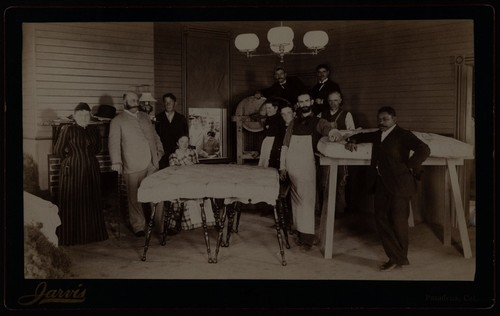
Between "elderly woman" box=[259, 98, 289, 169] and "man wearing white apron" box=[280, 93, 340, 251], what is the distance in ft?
1.87

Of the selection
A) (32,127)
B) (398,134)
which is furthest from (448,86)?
(32,127)

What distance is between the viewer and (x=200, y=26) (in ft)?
13.1

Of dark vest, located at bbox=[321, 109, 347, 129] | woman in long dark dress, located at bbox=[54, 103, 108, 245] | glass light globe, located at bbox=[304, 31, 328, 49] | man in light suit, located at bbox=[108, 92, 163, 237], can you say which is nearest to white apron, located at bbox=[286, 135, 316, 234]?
dark vest, located at bbox=[321, 109, 347, 129]

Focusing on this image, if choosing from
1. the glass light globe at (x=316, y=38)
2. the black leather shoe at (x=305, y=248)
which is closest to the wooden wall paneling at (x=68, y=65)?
the glass light globe at (x=316, y=38)

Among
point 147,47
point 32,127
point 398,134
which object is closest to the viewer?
point 398,134

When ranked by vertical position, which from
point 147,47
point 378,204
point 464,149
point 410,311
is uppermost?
point 147,47

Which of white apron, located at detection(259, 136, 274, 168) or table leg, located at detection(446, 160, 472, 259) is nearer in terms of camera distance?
table leg, located at detection(446, 160, 472, 259)

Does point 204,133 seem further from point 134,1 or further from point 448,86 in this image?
point 448,86

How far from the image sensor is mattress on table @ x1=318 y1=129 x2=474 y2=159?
3789mm

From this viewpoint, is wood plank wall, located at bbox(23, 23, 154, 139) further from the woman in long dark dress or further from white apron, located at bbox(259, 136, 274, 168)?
white apron, located at bbox(259, 136, 274, 168)

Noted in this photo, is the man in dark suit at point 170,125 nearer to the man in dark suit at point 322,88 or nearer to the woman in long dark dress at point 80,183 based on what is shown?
the woman in long dark dress at point 80,183

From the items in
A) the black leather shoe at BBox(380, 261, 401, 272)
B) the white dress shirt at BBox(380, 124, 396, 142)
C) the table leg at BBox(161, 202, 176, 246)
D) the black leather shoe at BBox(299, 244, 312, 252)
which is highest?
the white dress shirt at BBox(380, 124, 396, 142)

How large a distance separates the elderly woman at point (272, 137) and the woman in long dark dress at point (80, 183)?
1.60 metres

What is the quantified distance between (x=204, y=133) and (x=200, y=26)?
1.07m
